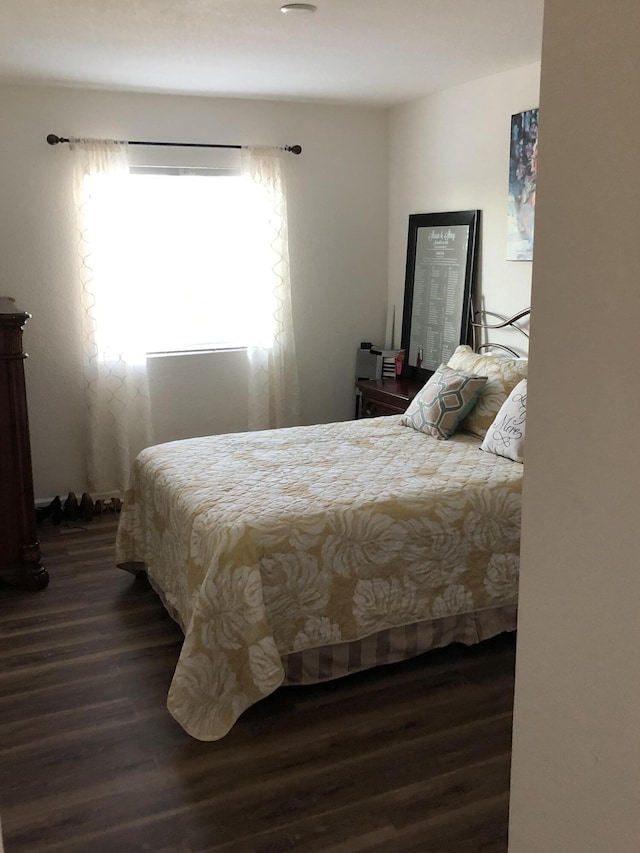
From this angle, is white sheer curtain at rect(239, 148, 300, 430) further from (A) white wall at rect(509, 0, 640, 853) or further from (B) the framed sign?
(A) white wall at rect(509, 0, 640, 853)

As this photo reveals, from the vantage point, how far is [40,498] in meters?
4.82

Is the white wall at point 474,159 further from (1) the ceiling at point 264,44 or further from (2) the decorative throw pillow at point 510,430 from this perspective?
(2) the decorative throw pillow at point 510,430

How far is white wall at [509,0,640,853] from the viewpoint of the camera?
38.4 inches

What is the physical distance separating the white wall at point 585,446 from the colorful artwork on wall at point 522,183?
3.13m

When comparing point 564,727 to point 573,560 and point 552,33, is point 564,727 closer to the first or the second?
point 573,560

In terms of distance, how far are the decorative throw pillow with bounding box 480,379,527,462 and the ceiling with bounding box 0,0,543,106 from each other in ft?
5.25

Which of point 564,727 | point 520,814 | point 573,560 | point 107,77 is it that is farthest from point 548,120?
point 107,77

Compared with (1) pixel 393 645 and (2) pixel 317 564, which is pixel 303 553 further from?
(1) pixel 393 645

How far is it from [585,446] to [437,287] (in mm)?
4059

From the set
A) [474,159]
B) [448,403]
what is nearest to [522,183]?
[474,159]

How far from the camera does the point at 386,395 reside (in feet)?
16.0

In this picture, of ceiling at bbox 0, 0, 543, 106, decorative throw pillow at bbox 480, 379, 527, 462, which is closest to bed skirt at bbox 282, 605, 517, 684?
decorative throw pillow at bbox 480, 379, 527, 462

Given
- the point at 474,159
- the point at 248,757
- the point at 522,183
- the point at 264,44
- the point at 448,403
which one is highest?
the point at 264,44

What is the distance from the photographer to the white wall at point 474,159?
4281 mm
